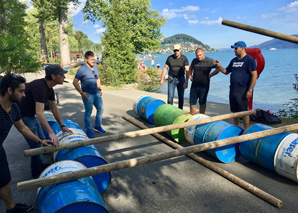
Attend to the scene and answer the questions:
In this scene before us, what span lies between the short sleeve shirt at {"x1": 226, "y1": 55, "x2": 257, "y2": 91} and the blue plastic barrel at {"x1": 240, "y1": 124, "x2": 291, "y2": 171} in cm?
128

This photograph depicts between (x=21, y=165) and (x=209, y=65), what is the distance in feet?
19.0

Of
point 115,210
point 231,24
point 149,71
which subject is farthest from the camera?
point 149,71

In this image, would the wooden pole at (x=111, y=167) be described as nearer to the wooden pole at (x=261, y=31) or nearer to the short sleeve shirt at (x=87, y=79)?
the wooden pole at (x=261, y=31)

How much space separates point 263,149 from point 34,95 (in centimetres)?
448

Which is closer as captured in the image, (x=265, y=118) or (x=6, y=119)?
(x=6, y=119)

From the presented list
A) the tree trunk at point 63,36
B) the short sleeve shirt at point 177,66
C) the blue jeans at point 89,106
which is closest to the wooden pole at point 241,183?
the blue jeans at point 89,106

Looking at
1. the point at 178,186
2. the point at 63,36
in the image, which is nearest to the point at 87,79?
the point at 178,186

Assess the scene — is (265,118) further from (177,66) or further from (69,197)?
(69,197)

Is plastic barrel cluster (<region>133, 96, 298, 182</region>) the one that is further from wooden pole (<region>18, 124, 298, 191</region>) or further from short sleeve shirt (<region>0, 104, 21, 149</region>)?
short sleeve shirt (<region>0, 104, 21, 149</region>)

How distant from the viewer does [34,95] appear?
12.3 feet

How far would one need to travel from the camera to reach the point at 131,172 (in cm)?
467

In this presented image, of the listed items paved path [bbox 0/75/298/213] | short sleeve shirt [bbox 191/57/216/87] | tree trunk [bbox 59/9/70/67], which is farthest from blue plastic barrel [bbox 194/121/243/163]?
tree trunk [bbox 59/9/70/67]

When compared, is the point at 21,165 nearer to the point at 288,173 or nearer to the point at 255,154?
the point at 255,154

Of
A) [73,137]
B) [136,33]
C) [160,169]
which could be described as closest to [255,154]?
[160,169]
